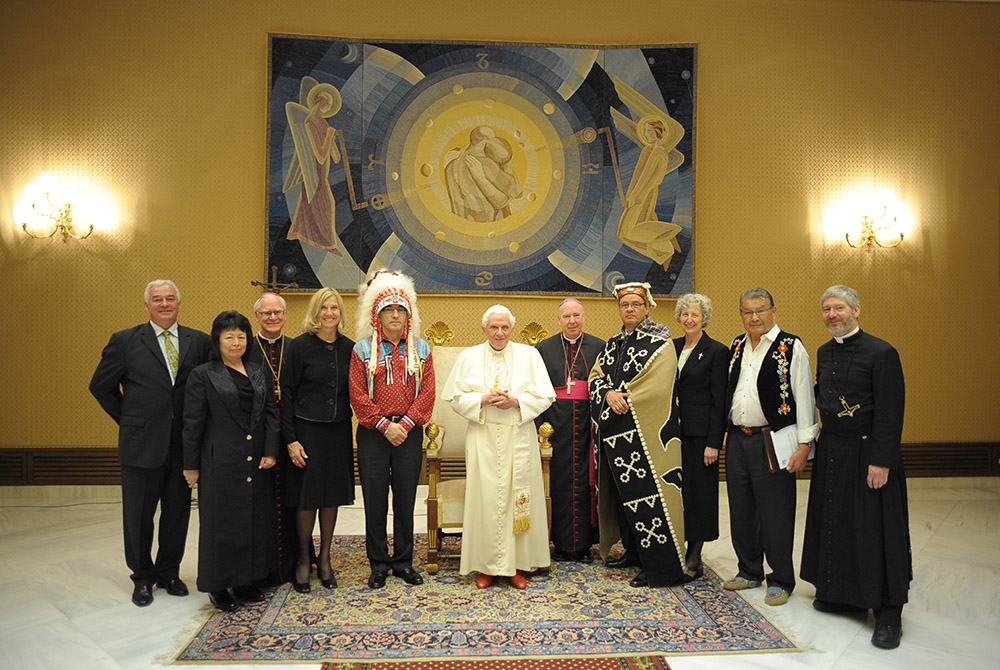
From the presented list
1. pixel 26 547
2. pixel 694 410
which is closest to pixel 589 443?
pixel 694 410

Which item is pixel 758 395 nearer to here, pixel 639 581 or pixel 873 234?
pixel 639 581

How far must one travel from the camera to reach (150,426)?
3.81 metres

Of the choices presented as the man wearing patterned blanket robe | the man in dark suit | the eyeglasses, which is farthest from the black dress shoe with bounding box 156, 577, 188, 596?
the eyeglasses

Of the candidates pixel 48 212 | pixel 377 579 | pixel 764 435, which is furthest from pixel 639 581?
pixel 48 212

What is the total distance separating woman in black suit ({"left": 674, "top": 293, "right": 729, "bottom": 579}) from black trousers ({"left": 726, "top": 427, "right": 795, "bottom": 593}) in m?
0.13

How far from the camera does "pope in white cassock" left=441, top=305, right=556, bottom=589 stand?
402cm

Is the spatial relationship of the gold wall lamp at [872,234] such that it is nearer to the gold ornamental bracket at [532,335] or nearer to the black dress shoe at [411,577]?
the gold ornamental bracket at [532,335]

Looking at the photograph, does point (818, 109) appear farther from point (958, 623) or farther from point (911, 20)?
point (958, 623)

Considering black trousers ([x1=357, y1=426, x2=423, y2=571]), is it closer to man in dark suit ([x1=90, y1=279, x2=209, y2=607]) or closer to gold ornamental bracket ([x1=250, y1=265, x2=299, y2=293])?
man in dark suit ([x1=90, y1=279, x2=209, y2=607])

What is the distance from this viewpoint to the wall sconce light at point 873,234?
21.9 feet

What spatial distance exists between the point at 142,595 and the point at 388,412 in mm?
1679

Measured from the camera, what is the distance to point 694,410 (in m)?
4.18

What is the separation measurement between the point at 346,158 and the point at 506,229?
1.64 m

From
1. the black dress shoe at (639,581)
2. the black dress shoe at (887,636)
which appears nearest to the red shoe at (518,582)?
the black dress shoe at (639,581)
